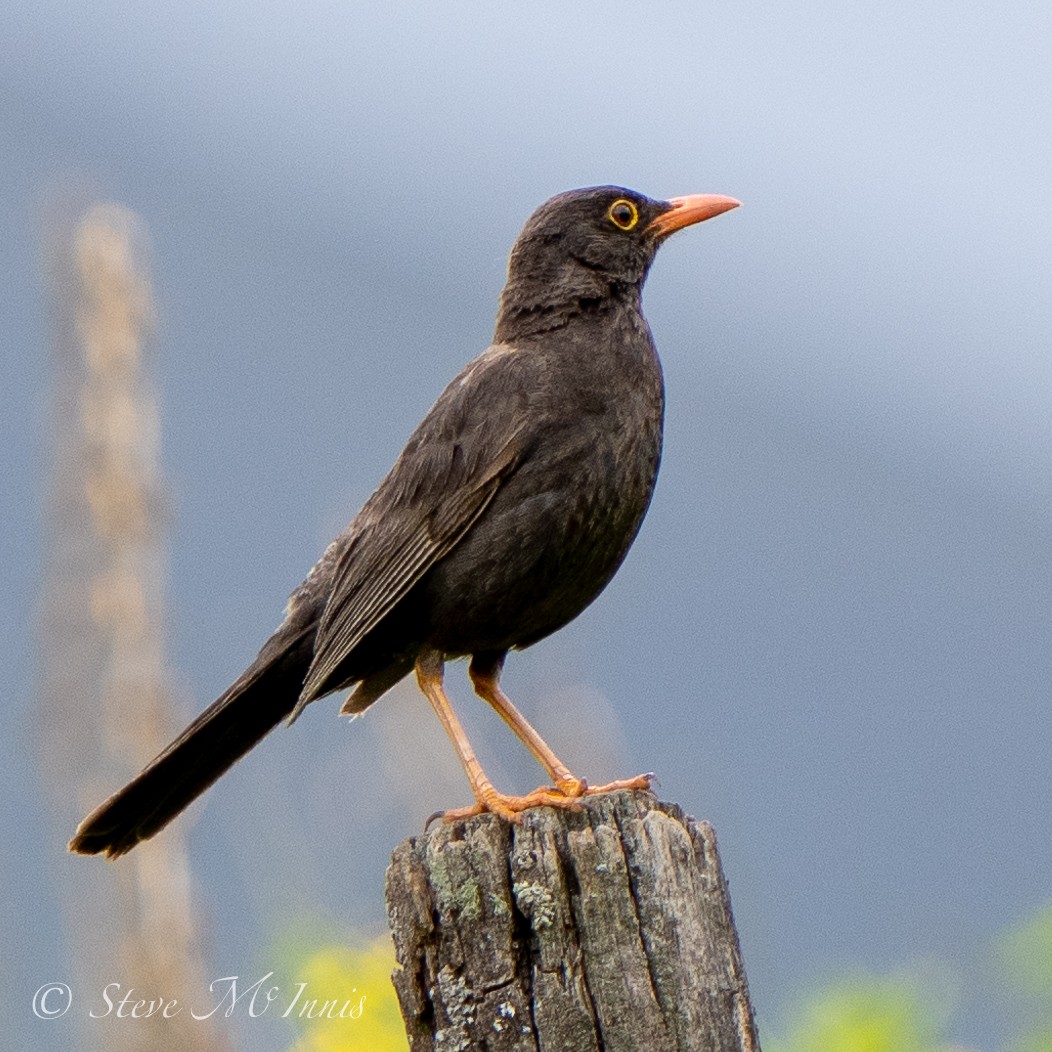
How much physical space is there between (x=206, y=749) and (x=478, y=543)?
1225 millimetres

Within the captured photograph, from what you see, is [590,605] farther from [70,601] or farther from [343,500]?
[70,601]

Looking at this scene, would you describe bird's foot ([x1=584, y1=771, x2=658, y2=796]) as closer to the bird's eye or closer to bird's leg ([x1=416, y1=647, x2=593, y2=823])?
bird's leg ([x1=416, y1=647, x2=593, y2=823])

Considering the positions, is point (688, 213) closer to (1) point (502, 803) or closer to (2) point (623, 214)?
(2) point (623, 214)

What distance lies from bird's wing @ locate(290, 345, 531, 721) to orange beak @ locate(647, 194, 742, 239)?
3.54 feet

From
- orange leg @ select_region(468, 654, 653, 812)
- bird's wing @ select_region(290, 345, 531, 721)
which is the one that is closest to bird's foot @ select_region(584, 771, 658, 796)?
orange leg @ select_region(468, 654, 653, 812)

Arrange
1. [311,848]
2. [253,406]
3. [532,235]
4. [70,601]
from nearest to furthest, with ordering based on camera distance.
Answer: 1. [311,848]
2. [70,601]
3. [532,235]
4. [253,406]

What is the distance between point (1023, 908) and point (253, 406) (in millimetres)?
19932

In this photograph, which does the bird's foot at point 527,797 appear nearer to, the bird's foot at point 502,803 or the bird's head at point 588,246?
the bird's foot at point 502,803

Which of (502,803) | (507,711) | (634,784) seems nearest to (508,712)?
(507,711)

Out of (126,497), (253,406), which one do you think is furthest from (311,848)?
(253,406)

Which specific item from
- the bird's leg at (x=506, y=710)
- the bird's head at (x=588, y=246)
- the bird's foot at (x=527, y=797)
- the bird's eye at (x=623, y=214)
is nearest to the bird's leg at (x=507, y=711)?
the bird's leg at (x=506, y=710)

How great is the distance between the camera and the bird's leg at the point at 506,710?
7.01 metres

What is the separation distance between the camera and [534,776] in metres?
6.66

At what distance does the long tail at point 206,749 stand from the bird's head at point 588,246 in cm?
150
